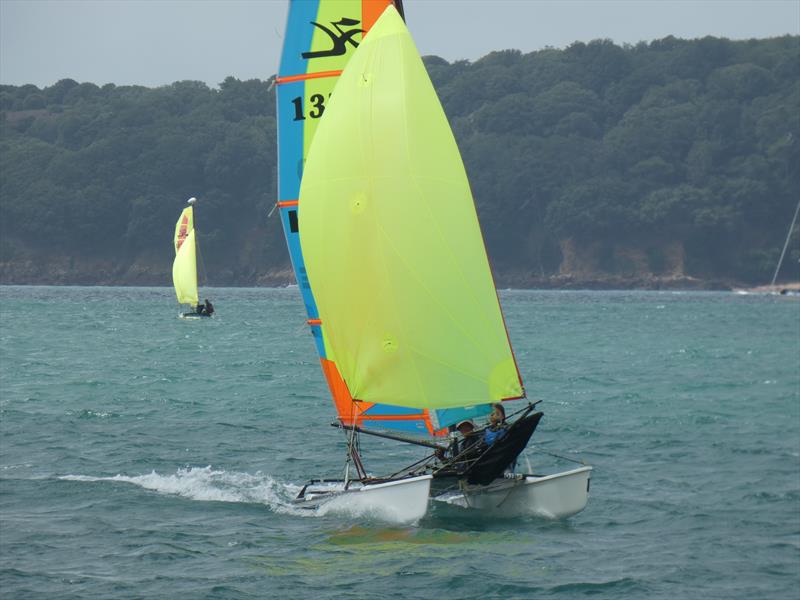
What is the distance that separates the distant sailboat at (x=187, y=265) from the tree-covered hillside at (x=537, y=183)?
268ft

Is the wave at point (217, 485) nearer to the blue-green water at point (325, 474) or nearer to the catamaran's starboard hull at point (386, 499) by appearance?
the blue-green water at point (325, 474)

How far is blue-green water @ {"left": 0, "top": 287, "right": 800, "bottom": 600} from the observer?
1423cm

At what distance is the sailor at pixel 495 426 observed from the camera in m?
16.2

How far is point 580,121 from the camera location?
545 ft

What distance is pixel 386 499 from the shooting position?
16078 mm

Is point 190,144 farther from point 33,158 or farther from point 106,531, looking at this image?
point 106,531

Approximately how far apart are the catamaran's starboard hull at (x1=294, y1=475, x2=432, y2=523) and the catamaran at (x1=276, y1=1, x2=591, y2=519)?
0.02 meters

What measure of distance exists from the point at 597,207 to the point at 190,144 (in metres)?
47.8

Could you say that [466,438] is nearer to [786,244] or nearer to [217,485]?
[217,485]

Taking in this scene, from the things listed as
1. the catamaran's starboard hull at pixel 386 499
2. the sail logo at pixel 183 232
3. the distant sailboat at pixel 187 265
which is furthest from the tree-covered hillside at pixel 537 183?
the catamaran's starboard hull at pixel 386 499

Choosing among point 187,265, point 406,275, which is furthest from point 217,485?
point 187,265

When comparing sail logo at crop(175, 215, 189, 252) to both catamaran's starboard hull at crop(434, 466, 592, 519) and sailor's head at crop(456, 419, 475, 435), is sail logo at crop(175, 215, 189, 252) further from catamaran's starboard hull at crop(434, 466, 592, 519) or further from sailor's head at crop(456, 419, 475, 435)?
catamaran's starboard hull at crop(434, 466, 592, 519)

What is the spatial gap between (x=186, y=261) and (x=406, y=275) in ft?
166

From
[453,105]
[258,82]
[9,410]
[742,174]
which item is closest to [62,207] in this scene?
[258,82]
